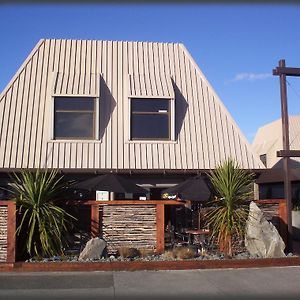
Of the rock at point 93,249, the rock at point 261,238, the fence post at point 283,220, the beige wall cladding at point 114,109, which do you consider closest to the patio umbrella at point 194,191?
the rock at point 261,238

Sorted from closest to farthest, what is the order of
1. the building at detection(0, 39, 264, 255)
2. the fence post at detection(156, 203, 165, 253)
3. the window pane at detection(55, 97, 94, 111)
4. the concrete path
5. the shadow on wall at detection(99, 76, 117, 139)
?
the concrete path < the fence post at detection(156, 203, 165, 253) < the building at detection(0, 39, 264, 255) < the window pane at detection(55, 97, 94, 111) < the shadow on wall at detection(99, 76, 117, 139)

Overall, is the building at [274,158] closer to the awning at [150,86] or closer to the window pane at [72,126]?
the awning at [150,86]

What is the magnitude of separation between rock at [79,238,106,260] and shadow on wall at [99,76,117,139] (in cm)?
602

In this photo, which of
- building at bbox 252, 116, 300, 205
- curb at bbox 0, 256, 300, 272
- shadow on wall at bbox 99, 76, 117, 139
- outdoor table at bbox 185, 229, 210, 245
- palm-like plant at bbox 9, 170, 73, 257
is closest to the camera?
curb at bbox 0, 256, 300, 272

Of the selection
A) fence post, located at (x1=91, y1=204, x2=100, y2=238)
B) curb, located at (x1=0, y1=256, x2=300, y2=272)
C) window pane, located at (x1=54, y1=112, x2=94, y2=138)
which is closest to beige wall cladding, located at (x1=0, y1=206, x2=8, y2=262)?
curb, located at (x1=0, y1=256, x2=300, y2=272)

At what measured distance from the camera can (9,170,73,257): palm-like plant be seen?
11.2 m

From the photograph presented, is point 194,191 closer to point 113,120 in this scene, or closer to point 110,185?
point 110,185

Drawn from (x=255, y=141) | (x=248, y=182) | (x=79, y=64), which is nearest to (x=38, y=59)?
(x=79, y=64)

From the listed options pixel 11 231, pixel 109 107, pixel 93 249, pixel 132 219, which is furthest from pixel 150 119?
pixel 11 231

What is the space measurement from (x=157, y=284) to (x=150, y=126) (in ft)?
28.1

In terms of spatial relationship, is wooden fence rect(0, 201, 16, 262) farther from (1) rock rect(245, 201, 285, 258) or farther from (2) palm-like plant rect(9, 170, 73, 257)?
(1) rock rect(245, 201, 285, 258)

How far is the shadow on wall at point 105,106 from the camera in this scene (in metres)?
16.9

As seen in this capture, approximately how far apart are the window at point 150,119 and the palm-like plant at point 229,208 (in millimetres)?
4848

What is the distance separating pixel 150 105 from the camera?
17219mm
